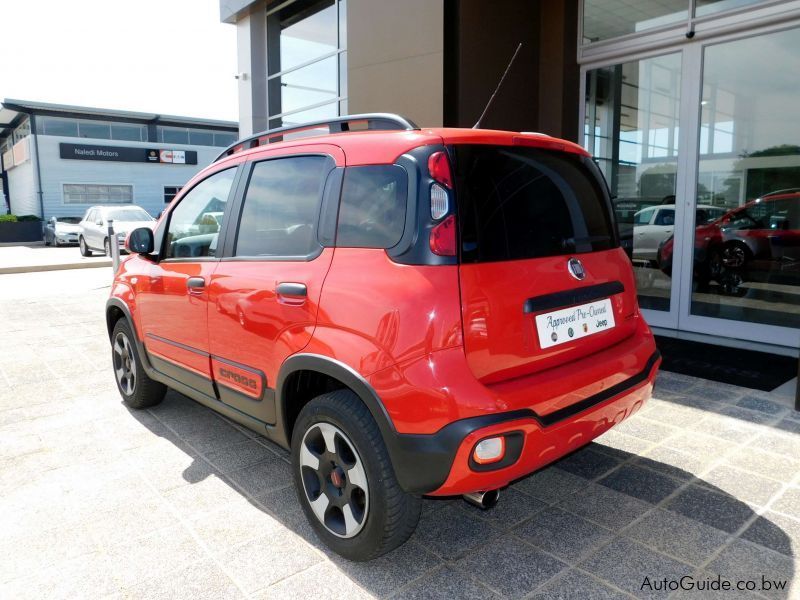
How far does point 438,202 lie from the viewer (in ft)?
7.14

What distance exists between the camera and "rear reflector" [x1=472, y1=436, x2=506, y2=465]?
2053mm

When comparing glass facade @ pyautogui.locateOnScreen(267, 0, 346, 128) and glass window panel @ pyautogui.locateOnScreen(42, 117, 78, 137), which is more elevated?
glass window panel @ pyautogui.locateOnScreen(42, 117, 78, 137)

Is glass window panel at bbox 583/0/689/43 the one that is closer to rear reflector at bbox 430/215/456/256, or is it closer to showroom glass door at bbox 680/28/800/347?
showroom glass door at bbox 680/28/800/347

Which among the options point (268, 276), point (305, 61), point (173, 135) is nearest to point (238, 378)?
point (268, 276)

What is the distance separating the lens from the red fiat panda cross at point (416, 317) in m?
2.10

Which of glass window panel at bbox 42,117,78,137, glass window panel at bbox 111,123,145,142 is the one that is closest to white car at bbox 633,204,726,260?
glass window panel at bbox 42,117,78,137

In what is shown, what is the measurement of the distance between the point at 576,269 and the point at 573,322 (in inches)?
8.8

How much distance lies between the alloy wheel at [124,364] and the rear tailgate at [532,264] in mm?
2969

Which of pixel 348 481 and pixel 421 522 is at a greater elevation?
pixel 348 481

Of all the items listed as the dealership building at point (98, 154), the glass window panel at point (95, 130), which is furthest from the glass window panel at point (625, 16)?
the glass window panel at point (95, 130)

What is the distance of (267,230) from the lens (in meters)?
2.90

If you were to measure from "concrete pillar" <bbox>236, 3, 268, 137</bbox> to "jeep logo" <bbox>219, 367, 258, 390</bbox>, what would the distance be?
1003 cm

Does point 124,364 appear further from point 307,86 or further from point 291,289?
point 307,86

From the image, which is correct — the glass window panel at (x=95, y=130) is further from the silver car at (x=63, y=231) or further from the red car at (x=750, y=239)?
the red car at (x=750, y=239)
